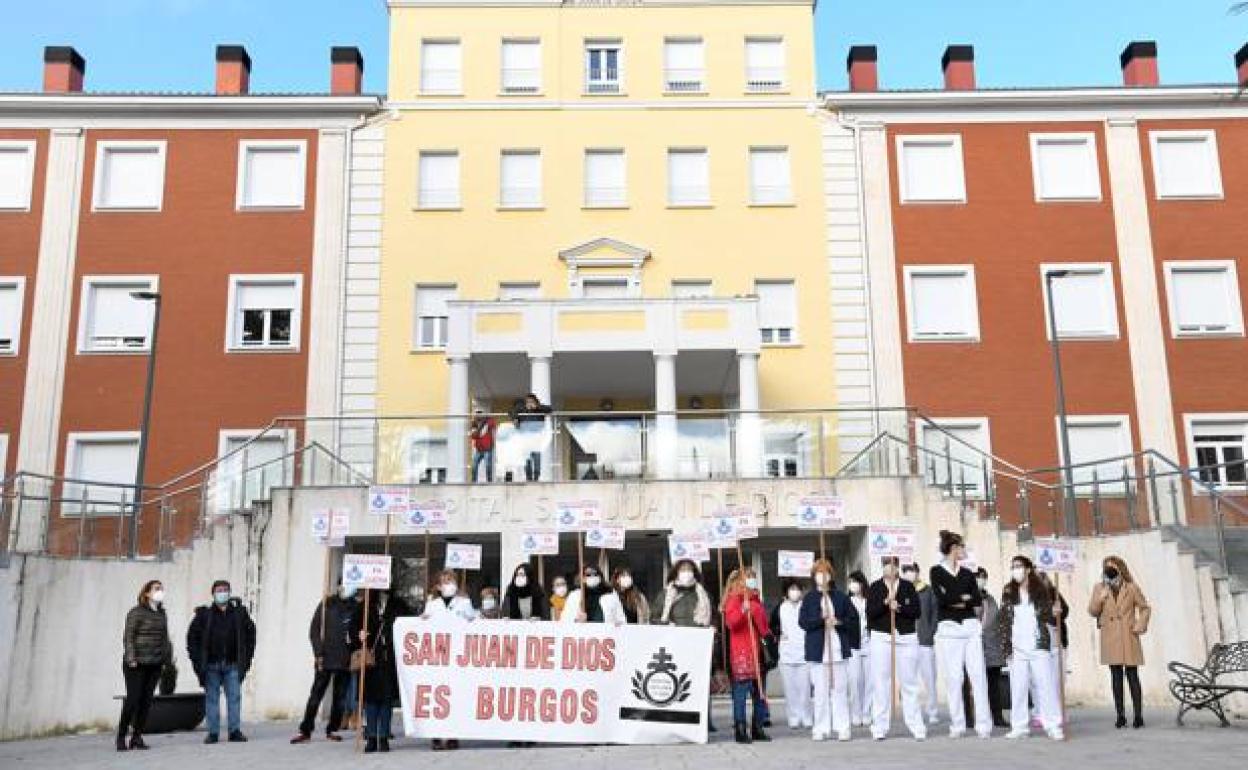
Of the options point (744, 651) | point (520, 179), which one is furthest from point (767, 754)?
point (520, 179)

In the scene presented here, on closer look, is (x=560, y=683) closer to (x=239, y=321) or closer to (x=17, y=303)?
(x=239, y=321)

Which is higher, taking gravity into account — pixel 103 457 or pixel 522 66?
pixel 522 66

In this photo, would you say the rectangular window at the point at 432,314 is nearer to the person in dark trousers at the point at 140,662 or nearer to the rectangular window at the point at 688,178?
the rectangular window at the point at 688,178

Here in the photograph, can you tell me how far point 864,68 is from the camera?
29812mm

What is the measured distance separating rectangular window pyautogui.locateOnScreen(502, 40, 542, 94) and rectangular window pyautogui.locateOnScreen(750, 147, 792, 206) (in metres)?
5.53

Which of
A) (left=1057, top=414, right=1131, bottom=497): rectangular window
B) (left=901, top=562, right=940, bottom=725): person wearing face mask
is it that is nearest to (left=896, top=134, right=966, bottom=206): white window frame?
(left=1057, top=414, right=1131, bottom=497): rectangular window

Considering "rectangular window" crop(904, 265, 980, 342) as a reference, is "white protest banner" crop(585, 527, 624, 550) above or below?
below

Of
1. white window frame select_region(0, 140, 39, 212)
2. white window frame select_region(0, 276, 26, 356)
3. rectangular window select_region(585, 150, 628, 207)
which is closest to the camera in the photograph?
white window frame select_region(0, 276, 26, 356)

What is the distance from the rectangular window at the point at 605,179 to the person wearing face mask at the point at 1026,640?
17206 millimetres

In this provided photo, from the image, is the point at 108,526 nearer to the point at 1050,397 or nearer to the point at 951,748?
the point at 951,748

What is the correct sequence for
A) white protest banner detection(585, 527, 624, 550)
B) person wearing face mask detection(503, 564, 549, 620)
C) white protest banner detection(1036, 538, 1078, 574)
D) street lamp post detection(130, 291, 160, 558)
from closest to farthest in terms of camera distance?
white protest banner detection(1036, 538, 1078, 574)
person wearing face mask detection(503, 564, 549, 620)
white protest banner detection(585, 527, 624, 550)
street lamp post detection(130, 291, 160, 558)

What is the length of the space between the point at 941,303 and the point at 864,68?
6.88m

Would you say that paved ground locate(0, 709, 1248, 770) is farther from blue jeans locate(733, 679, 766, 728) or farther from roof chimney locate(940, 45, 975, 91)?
roof chimney locate(940, 45, 975, 91)

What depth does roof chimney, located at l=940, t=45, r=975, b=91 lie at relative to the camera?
98.0ft
